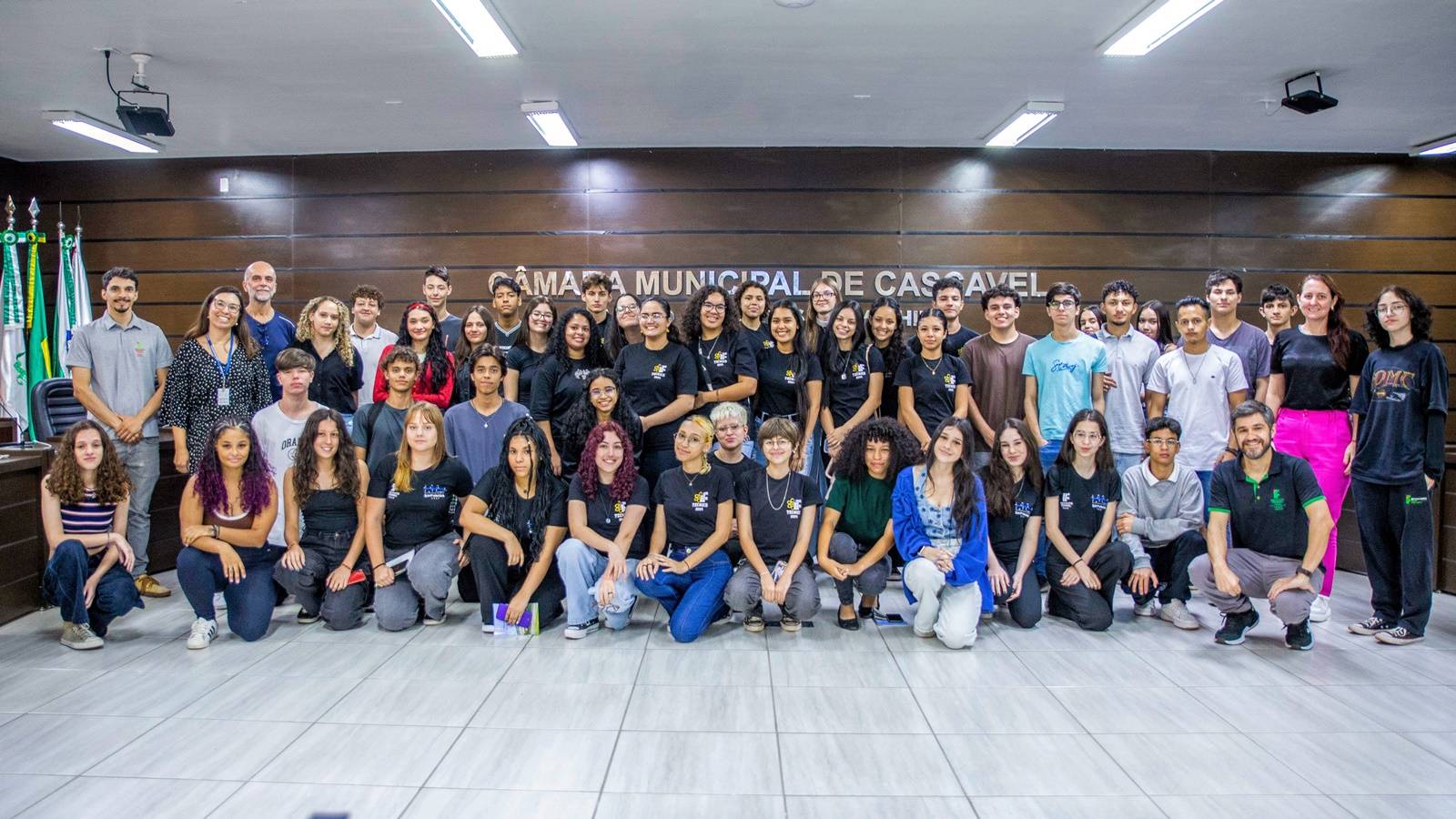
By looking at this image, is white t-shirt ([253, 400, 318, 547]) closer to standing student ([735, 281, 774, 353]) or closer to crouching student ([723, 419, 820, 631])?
crouching student ([723, 419, 820, 631])

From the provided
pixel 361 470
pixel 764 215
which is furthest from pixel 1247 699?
pixel 764 215

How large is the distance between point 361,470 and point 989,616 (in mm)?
3180

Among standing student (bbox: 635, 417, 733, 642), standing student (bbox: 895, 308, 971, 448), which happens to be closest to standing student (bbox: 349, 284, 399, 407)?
standing student (bbox: 635, 417, 733, 642)

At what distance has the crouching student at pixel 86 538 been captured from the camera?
3.63 meters

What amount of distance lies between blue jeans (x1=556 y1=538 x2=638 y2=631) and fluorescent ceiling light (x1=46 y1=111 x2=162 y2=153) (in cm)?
549

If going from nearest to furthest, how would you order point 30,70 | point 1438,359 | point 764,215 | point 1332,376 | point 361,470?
point 1438,359 → point 361,470 → point 1332,376 → point 30,70 → point 764,215

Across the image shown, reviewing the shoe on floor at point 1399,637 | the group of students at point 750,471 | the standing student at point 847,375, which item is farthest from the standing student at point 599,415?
the shoe on floor at point 1399,637

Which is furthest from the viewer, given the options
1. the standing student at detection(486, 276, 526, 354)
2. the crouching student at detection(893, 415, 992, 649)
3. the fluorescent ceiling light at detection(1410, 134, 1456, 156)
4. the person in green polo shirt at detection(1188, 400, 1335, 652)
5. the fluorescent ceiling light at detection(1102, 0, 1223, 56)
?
the fluorescent ceiling light at detection(1410, 134, 1456, 156)

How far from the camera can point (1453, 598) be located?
15.0 ft

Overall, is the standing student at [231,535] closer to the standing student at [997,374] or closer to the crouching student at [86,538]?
the crouching student at [86,538]

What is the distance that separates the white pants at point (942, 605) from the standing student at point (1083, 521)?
0.55 m

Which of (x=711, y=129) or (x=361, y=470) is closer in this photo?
(x=361, y=470)

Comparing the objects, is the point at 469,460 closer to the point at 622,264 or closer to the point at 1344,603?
the point at 622,264

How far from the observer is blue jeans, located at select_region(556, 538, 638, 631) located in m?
3.79
